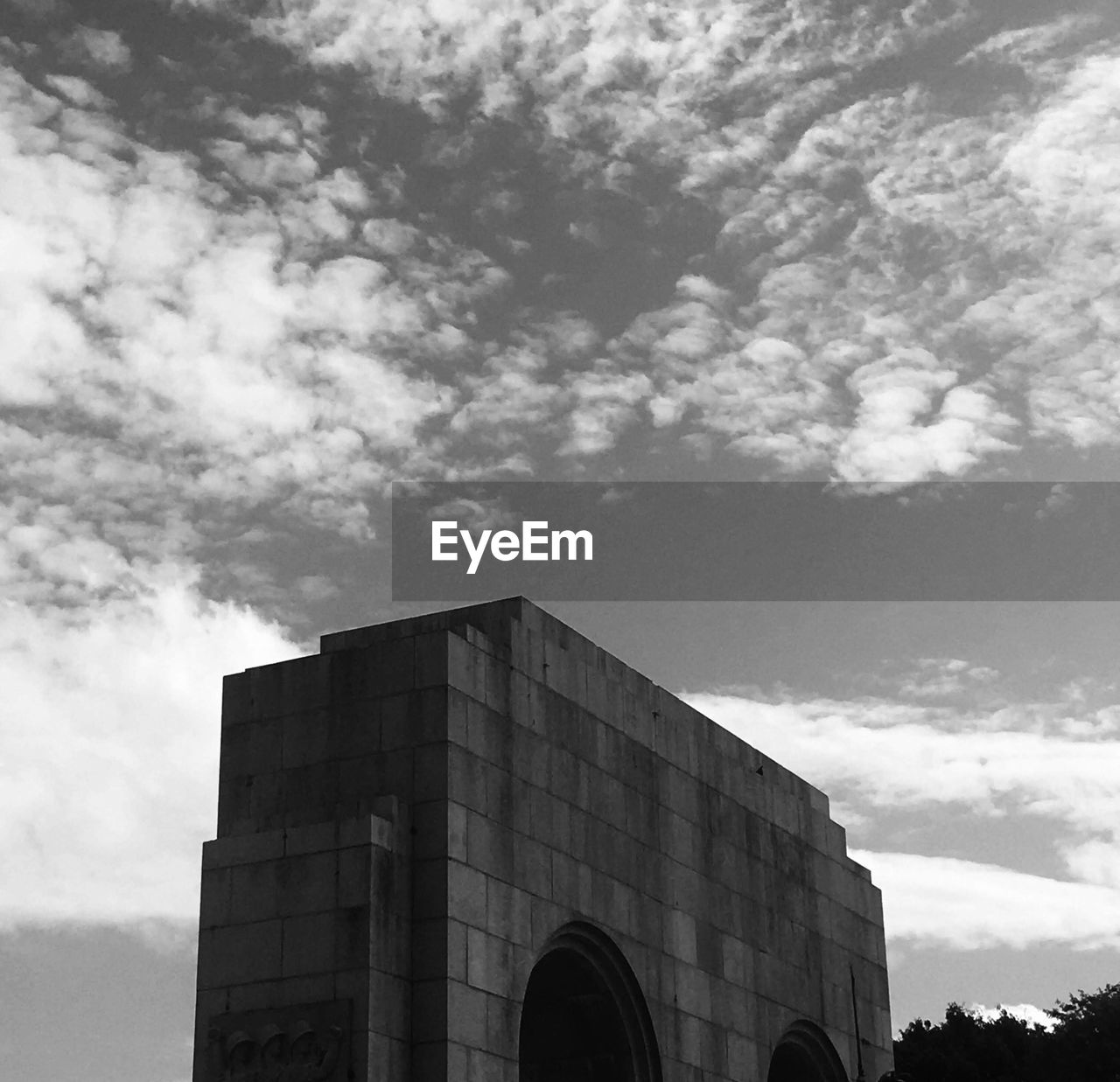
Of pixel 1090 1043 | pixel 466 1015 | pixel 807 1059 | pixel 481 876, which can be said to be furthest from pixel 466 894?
pixel 1090 1043

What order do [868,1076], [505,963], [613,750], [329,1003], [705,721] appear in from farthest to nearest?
[868,1076] < [705,721] < [613,750] < [505,963] < [329,1003]

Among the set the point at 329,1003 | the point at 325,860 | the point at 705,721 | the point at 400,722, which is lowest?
the point at 329,1003

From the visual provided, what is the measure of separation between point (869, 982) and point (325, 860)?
18.8 meters

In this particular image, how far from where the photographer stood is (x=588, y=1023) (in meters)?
31.0

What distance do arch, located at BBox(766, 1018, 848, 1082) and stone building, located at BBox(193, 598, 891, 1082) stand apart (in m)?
1.01

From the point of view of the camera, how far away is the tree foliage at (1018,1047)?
5981 centimetres

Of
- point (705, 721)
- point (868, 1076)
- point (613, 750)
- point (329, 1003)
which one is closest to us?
point (329, 1003)

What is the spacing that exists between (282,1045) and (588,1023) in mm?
7203

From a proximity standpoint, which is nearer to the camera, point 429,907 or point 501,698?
point 429,907

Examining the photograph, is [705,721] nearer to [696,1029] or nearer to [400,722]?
[696,1029]

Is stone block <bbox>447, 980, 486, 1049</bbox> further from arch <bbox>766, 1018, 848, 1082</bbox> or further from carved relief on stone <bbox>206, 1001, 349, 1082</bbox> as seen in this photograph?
arch <bbox>766, 1018, 848, 1082</bbox>

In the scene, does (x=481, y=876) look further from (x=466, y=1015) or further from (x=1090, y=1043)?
(x=1090, y=1043)

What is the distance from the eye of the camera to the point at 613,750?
1266 inches

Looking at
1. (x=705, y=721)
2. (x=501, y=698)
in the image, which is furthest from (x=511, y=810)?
(x=705, y=721)
